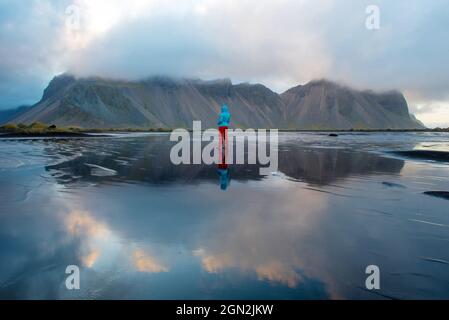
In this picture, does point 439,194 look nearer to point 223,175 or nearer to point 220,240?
point 223,175

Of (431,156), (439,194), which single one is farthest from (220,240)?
(431,156)

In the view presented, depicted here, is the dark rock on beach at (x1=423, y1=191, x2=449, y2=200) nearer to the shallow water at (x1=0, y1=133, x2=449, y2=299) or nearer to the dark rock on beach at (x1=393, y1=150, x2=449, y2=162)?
the shallow water at (x1=0, y1=133, x2=449, y2=299)

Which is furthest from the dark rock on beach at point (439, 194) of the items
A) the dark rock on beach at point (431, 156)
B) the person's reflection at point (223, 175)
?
the dark rock on beach at point (431, 156)

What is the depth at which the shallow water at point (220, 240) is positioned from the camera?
20.6 feet

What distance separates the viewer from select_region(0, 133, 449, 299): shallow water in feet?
20.6

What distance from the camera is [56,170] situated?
2122cm

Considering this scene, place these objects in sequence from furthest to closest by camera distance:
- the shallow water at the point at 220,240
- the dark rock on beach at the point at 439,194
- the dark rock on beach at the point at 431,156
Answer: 1. the dark rock on beach at the point at 431,156
2. the dark rock on beach at the point at 439,194
3. the shallow water at the point at 220,240

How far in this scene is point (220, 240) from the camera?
342 inches

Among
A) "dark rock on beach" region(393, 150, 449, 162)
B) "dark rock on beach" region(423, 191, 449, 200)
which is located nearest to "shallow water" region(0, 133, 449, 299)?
"dark rock on beach" region(423, 191, 449, 200)

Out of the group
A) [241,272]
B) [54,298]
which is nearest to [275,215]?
[241,272]

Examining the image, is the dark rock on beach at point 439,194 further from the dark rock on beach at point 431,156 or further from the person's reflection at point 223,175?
the dark rock on beach at point 431,156
